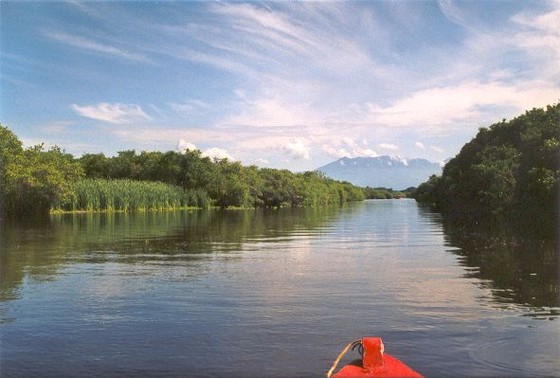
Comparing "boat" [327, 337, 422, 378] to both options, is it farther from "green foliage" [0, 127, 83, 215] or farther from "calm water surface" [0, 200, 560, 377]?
"green foliage" [0, 127, 83, 215]

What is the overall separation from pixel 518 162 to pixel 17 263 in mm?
56377

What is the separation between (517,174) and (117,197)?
55.8 metres

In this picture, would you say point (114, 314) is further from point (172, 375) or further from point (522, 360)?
point (522, 360)

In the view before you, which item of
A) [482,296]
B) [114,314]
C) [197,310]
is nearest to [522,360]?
[482,296]

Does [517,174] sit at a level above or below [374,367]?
above

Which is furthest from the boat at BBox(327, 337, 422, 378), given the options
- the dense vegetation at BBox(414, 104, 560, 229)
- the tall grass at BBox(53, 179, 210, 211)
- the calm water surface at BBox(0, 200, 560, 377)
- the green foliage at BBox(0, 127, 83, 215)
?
the tall grass at BBox(53, 179, 210, 211)

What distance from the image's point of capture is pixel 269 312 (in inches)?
555

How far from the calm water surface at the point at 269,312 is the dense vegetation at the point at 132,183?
49214mm

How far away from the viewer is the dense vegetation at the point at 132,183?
72.0 metres

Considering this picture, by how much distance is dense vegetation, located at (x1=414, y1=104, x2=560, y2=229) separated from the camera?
46094mm

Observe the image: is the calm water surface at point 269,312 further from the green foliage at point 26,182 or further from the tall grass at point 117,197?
the tall grass at point 117,197

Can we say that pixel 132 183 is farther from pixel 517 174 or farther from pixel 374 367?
pixel 374 367

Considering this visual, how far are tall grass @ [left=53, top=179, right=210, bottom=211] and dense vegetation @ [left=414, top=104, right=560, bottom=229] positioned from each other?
157 feet

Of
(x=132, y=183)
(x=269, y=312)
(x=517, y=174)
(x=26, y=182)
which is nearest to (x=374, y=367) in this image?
(x=269, y=312)
